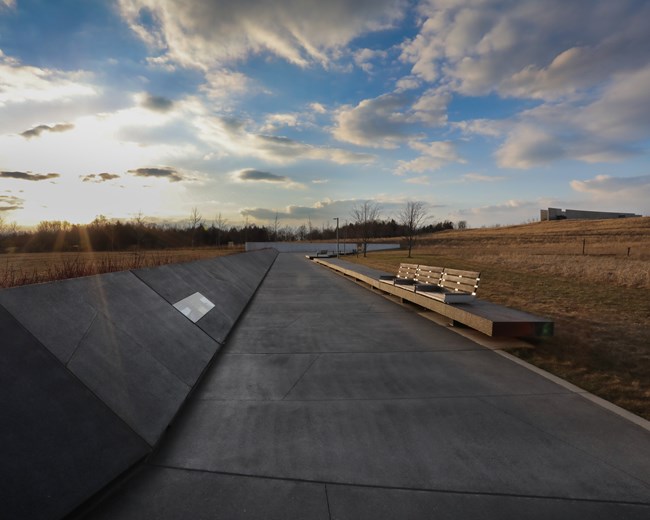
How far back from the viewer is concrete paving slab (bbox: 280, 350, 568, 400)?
14.9 feet

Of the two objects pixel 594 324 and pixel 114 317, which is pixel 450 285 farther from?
pixel 114 317

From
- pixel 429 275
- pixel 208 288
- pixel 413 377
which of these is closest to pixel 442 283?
pixel 429 275

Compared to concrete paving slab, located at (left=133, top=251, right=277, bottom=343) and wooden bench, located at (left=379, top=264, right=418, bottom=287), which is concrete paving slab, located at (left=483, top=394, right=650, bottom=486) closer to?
concrete paving slab, located at (left=133, top=251, right=277, bottom=343)

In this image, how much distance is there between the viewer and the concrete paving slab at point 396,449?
289 centimetres

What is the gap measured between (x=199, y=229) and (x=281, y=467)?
8588 centimetres

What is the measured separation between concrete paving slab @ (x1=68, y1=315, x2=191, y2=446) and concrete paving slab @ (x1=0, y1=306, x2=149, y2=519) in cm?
14

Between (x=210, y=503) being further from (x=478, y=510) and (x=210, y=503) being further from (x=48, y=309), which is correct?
(x=48, y=309)

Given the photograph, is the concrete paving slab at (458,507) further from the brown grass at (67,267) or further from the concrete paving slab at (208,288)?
the brown grass at (67,267)

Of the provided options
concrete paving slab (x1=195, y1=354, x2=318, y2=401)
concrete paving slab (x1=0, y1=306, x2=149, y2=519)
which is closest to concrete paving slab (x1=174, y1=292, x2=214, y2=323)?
concrete paving slab (x1=195, y1=354, x2=318, y2=401)

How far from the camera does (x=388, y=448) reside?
3330 millimetres

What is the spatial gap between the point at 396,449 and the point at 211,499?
149 cm

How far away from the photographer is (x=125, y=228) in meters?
64.8

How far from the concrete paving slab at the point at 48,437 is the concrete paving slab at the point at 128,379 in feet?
0.47

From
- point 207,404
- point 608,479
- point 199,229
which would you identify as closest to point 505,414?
point 608,479
